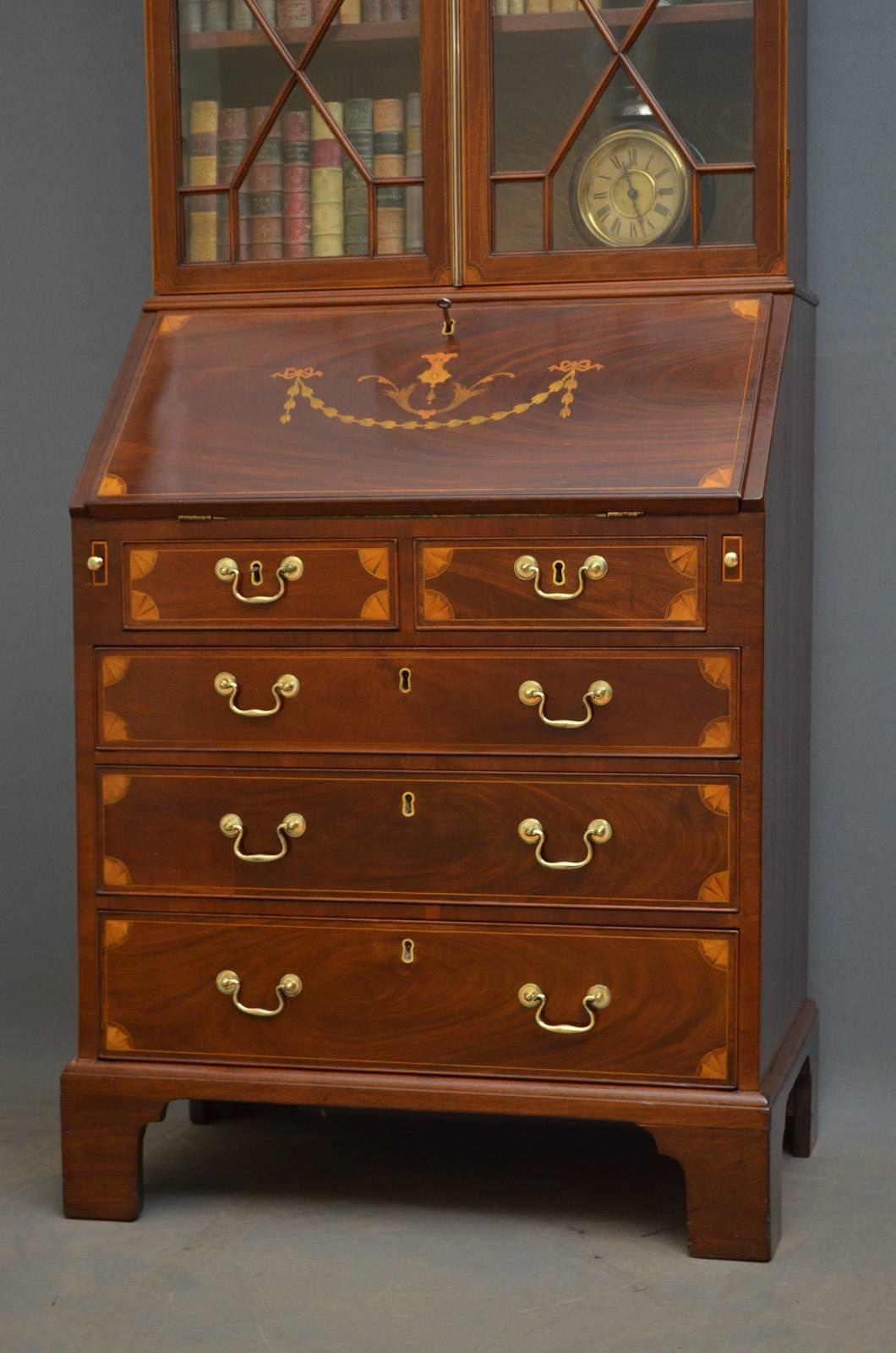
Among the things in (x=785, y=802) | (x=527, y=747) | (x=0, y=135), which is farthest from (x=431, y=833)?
(x=0, y=135)

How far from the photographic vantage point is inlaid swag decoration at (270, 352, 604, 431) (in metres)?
2.76

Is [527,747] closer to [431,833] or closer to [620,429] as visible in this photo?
[431,833]

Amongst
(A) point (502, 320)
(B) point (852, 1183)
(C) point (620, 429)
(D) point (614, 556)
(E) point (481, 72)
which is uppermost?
(E) point (481, 72)

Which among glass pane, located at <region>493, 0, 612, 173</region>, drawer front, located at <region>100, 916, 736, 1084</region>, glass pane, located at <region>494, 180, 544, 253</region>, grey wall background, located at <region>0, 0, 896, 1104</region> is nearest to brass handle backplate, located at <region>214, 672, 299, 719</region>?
drawer front, located at <region>100, 916, 736, 1084</region>

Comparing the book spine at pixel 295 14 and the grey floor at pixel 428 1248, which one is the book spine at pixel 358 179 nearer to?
the book spine at pixel 295 14

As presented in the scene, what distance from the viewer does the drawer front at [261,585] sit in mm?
2711

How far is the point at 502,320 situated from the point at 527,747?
73 centimetres

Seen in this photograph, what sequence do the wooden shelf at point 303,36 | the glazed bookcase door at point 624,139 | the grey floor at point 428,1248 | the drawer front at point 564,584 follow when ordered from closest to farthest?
1. the grey floor at point 428,1248
2. the drawer front at point 564,584
3. the glazed bookcase door at point 624,139
4. the wooden shelf at point 303,36

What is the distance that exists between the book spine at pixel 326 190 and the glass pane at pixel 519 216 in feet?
0.92

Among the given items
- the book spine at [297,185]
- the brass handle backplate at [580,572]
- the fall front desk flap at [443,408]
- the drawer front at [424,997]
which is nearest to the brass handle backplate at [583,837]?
the drawer front at [424,997]

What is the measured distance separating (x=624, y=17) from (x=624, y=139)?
0.65ft

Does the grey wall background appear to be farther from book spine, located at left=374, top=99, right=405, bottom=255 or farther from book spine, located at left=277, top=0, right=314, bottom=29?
book spine, located at left=374, top=99, right=405, bottom=255

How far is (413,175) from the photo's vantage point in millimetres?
2963

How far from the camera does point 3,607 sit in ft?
12.3
